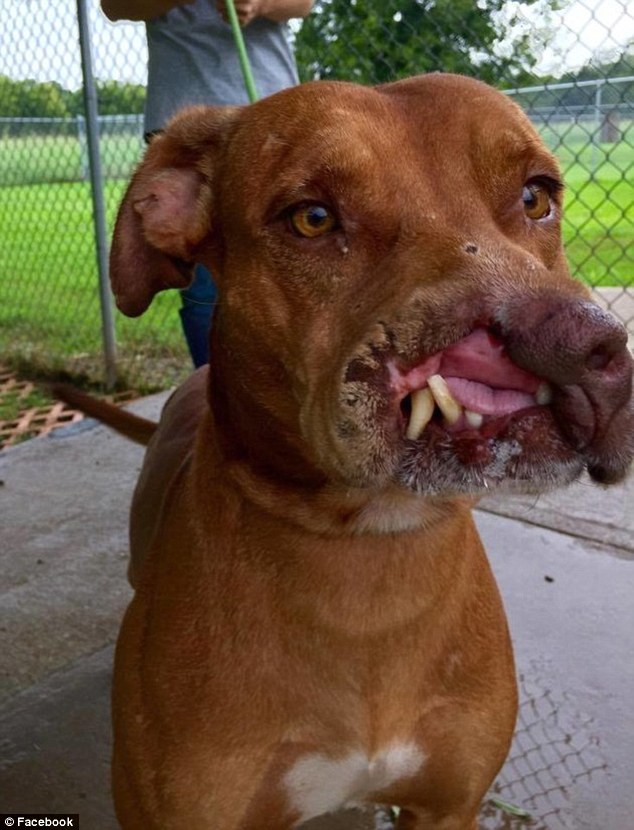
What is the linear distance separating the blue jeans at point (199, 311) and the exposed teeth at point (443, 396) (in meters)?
1.90

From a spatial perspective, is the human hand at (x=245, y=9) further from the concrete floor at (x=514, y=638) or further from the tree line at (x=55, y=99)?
the tree line at (x=55, y=99)

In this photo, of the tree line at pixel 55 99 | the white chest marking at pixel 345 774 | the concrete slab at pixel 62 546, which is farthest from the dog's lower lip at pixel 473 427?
the tree line at pixel 55 99

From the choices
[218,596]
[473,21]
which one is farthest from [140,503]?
[473,21]

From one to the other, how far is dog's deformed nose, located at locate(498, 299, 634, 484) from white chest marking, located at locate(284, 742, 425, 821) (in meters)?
0.83

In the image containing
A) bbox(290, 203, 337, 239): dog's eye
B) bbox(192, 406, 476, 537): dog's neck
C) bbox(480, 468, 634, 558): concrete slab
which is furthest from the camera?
bbox(480, 468, 634, 558): concrete slab

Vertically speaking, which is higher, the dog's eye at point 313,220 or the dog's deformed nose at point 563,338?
the dog's eye at point 313,220

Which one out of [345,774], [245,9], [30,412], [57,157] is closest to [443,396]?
[345,774]

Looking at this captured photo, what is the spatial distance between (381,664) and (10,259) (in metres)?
8.80

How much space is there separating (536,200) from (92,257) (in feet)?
23.7

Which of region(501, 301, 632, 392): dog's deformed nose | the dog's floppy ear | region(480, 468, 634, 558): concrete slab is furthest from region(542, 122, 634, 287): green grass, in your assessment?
region(501, 301, 632, 392): dog's deformed nose

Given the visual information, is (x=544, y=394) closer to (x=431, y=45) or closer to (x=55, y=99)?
(x=431, y=45)

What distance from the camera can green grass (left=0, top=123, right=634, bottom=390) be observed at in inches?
248

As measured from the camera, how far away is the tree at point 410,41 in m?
4.62

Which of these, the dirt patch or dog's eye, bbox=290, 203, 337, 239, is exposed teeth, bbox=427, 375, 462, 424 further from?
the dirt patch
